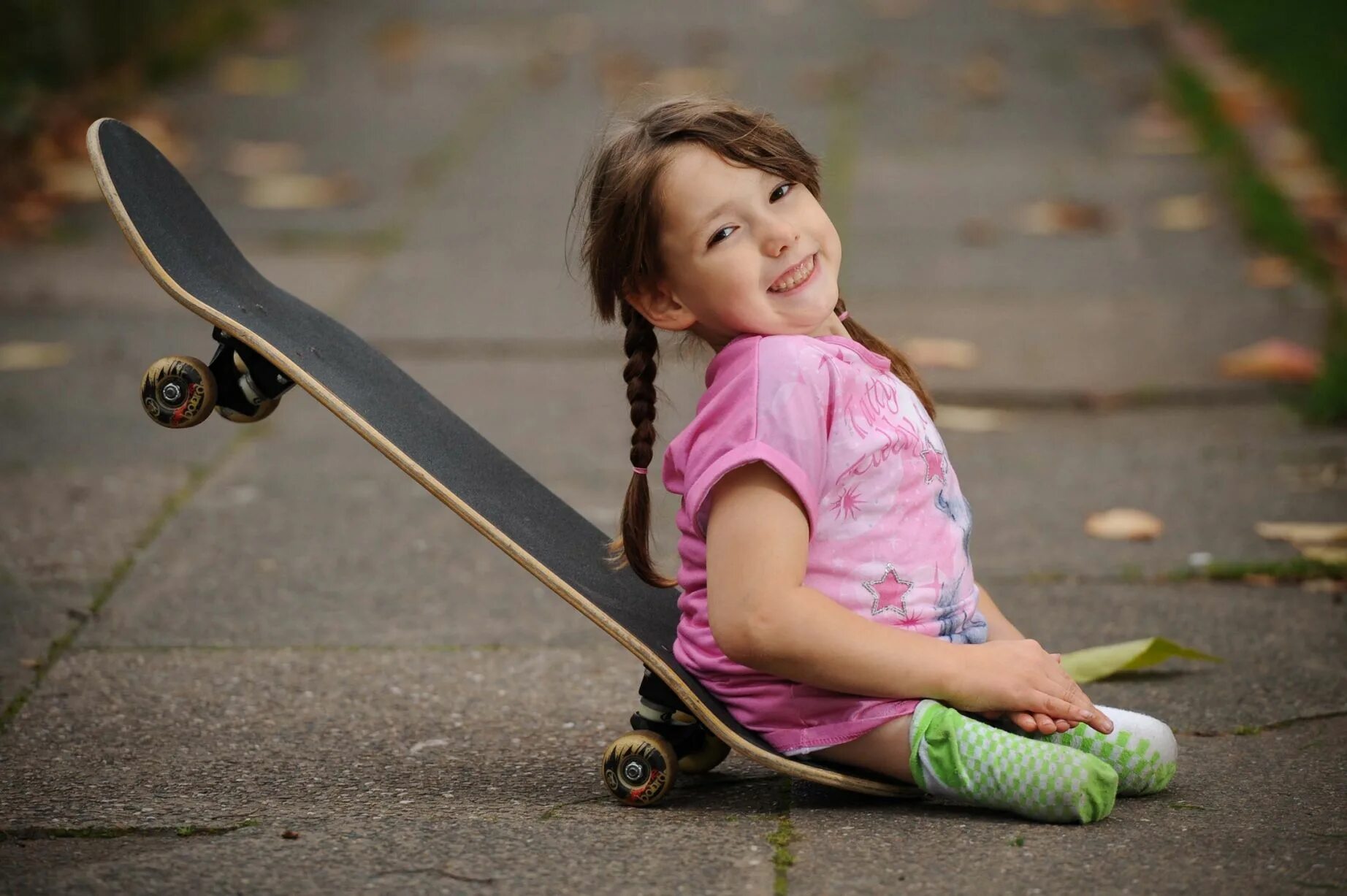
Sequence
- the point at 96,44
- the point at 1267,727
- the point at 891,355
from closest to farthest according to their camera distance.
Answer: the point at 891,355 → the point at 1267,727 → the point at 96,44

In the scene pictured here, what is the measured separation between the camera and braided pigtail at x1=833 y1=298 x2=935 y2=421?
261 centimetres

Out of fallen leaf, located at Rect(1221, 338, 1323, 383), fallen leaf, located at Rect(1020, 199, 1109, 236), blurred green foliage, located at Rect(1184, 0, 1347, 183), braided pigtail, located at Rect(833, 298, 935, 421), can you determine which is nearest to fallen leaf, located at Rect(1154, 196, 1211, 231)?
fallen leaf, located at Rect(1020, 199, 1109, 236)

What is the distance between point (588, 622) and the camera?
3.40m

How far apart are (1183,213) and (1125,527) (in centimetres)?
285

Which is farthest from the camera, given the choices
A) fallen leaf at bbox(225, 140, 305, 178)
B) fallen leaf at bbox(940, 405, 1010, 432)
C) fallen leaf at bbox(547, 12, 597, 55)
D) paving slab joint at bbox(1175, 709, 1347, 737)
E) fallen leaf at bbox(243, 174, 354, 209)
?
fallen leaf at bbox(547, 12, 597, 55)

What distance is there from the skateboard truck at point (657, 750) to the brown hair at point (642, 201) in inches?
8.1

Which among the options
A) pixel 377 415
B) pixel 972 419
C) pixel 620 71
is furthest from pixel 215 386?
pixel 620 71

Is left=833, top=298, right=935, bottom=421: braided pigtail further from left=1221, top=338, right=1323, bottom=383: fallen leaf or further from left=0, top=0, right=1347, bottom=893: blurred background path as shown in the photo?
left=1221, top=338, right=1323, bottom=383: fallen leaf

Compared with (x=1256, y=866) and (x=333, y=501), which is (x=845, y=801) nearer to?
(x=1256, y=866)

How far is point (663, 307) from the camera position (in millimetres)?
2434

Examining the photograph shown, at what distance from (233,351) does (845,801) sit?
1073mm

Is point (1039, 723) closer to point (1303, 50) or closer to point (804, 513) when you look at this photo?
point (804, 513)

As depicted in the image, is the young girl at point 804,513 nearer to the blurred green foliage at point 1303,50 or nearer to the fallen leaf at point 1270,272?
the fallen leaf at point 1270,272

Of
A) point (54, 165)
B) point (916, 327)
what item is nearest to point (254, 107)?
point (54, 165)
